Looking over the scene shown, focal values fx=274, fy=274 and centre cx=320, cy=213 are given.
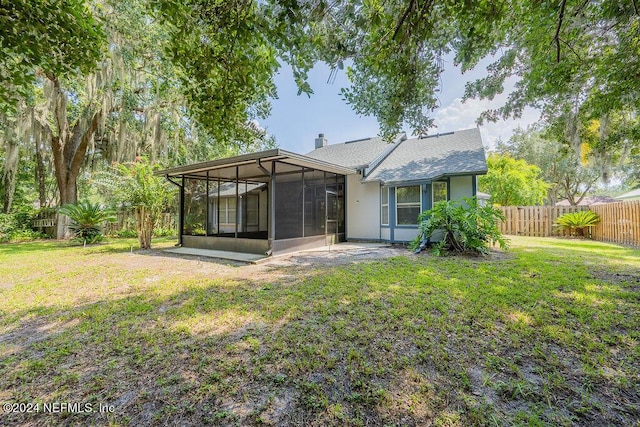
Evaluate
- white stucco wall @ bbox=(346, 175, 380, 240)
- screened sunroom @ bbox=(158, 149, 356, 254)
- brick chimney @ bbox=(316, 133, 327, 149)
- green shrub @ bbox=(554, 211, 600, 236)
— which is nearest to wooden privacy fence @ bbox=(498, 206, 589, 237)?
green shrub @ bbox=(554, 211, 600, 236)

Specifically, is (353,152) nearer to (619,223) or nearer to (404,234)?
(404,234)

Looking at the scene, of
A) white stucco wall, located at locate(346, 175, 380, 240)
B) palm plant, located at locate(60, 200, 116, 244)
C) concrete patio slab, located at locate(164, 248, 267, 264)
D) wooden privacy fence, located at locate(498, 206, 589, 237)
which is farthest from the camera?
wooden privacy fence, located at locate(498, 206, 589, 237)

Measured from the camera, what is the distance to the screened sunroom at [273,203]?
746 centimetres

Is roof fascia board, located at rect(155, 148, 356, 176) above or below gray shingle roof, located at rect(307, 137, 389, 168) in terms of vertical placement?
below

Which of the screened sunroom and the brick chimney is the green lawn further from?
the brick chimney

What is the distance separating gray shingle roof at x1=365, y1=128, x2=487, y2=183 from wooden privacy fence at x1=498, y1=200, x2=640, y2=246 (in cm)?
220

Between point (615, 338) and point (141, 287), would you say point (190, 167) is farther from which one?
point (615, 338)

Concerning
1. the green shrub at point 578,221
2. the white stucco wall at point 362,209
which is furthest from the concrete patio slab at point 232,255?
the green shrub at point 578,221

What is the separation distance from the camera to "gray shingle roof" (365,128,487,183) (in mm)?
8625

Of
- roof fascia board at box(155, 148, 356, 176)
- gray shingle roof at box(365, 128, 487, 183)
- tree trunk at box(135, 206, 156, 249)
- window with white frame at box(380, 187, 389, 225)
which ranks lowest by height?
tree trunk at box(135, 206, 156, 249)

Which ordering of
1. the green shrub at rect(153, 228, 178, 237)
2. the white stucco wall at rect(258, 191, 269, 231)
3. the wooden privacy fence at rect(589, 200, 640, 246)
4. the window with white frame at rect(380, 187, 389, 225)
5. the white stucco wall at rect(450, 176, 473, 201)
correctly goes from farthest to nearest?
the green shrub at rect(153, 228, 178, 237)
the white stucco wall at rect(258, 191, 269, 231)
the window with white frame at rect(380, 187, 389, 225)
the white stucco wall at rect(450, 176, 473, 201)
the wooden privacy fence at rect(589, 200, 640, 246)

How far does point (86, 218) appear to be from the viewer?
9789mm

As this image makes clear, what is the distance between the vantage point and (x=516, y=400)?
1833 millimetres

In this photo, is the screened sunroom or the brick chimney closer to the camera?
the screened sunroom
